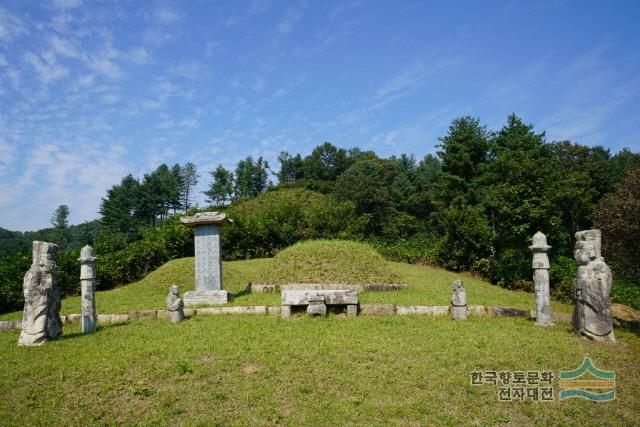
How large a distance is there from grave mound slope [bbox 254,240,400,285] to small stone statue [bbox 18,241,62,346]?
7.93 m

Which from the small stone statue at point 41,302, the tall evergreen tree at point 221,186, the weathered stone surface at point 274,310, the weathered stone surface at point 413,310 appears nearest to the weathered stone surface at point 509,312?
the weathered stone surface at point 413,310

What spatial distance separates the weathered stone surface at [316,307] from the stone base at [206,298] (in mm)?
4187

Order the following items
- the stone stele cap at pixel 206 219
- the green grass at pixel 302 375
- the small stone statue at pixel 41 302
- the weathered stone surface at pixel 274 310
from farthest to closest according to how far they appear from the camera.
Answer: the stone stele cap at pixel 206 219 < the weathered stone surface at pixel 274 310 < the small stone statue at pixel 41 302 < the green grass at pixel 302 375

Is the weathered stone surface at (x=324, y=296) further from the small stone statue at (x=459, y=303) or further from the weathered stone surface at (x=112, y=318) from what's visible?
the weathered stone surface at (x=112, y=318)

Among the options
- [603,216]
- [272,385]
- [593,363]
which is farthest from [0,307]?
[603,216]

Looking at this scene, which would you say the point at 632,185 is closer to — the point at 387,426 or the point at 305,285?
the point at 305,285

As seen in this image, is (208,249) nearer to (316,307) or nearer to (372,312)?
(316,307)

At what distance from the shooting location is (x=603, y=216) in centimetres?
1547

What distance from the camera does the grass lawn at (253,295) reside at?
42.6 ft

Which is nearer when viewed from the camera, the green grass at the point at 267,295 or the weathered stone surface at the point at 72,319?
the weathered stone surface at the point at 72,319

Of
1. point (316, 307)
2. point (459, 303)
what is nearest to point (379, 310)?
point (316, 307)

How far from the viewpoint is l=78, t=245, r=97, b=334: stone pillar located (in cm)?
965

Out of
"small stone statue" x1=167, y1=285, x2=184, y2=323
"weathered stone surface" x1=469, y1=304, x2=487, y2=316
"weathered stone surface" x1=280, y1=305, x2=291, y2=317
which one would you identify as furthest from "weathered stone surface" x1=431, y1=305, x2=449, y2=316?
"small stone statue" x1=167, y1=285, x2=184, y2=323

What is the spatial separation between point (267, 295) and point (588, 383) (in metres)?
10.2
